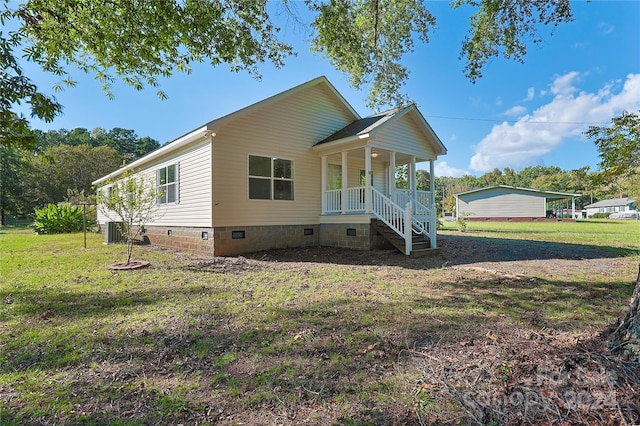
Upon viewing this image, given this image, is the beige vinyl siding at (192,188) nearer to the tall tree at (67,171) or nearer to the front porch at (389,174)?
the front porch at (389,174)

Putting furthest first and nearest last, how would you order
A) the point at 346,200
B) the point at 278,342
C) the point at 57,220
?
the point at 57,220 < the point at 346,200 < the point at 278,342

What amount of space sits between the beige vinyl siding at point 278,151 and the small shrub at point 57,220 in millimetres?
14573

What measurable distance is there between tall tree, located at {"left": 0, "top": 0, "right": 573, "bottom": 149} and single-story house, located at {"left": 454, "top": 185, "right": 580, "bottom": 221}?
86.0 ft

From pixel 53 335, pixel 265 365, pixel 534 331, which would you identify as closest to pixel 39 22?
pixel 53 335

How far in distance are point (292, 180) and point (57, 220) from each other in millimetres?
16373

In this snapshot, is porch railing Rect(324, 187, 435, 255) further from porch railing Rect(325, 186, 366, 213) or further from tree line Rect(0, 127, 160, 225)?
tree line Rect(0, 127, 160, 225)

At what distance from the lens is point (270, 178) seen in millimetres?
10094

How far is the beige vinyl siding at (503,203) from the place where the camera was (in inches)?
1277

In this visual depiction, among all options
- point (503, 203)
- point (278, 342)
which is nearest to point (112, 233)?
point (278, 342)

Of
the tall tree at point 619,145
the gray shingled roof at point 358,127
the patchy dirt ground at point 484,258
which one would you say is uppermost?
the gray shingled roof at point 358,127

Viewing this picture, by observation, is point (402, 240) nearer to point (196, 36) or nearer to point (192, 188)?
point (192, 188)

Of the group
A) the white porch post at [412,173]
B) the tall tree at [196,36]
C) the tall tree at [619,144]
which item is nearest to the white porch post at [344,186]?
the white porch post at [412,173]

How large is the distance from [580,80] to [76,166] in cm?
4634

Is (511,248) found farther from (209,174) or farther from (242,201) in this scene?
(209,174)
